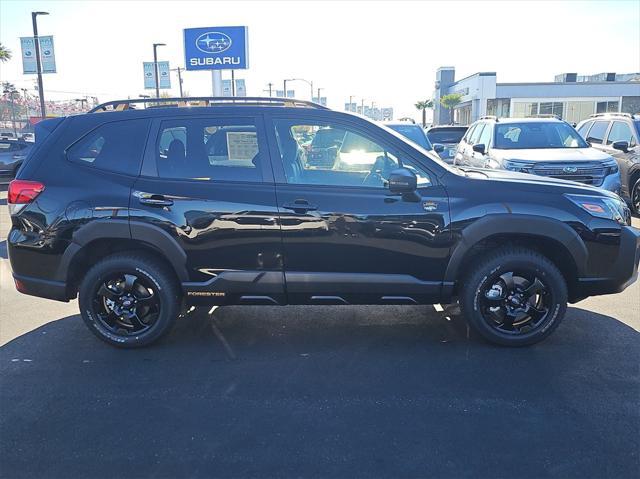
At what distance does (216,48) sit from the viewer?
2005 cm

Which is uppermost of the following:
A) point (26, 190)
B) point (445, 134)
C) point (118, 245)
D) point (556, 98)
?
point (556, 98)

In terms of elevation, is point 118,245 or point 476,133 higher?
point 476,133

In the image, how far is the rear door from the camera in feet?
13.4

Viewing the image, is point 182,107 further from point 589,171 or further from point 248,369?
point 589,171

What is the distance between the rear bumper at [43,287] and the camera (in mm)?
4285

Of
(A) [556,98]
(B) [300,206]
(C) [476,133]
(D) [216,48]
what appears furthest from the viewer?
(A) [556,98]

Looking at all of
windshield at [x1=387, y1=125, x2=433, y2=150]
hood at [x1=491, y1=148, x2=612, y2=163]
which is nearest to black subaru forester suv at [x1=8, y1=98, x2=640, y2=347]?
hood at [x1=491, y1=148, x2=612, y2=163]

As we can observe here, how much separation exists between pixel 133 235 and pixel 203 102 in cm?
131

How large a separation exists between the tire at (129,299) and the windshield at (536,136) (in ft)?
25.0

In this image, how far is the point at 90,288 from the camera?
4.25m

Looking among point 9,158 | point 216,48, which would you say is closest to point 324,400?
point 9,158

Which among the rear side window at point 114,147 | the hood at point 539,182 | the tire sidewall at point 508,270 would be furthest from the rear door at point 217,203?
the hood at point 539,182

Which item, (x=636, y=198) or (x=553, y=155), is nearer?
(x=553, y=155)

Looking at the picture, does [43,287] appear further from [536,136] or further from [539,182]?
[536,136]
